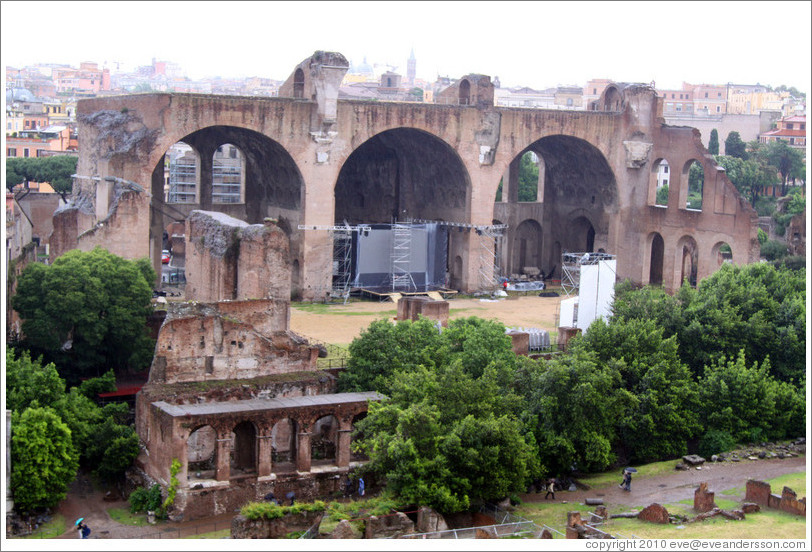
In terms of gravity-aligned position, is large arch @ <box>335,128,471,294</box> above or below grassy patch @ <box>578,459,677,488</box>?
above

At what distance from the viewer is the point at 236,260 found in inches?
1361

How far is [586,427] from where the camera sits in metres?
28.7

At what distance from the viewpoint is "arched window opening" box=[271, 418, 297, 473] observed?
94.8ft

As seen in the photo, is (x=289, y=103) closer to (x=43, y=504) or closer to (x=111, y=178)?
(x=111, y=178)

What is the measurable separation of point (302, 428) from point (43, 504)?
6.03m

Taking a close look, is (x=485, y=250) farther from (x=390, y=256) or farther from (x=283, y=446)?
(x=283, y=446)

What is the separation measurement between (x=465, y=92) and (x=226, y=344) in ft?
71.0

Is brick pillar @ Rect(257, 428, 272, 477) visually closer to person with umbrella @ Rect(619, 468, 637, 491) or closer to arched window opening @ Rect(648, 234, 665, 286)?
person with umbrella @ Rect(619, 468, 637, 491)

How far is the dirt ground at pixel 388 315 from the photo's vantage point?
38.9 meters

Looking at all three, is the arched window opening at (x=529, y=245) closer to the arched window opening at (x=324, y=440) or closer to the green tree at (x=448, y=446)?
the arched window opening at (x=324, y=440)

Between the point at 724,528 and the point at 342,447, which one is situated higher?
the point at 342,447

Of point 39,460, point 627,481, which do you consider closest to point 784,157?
point 627,481

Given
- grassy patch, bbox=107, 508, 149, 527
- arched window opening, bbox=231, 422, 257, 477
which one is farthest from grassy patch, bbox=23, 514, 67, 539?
arched window opening, bbox=231, 422, 257, 477

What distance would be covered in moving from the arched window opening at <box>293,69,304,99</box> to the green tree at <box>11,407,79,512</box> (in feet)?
70.5
